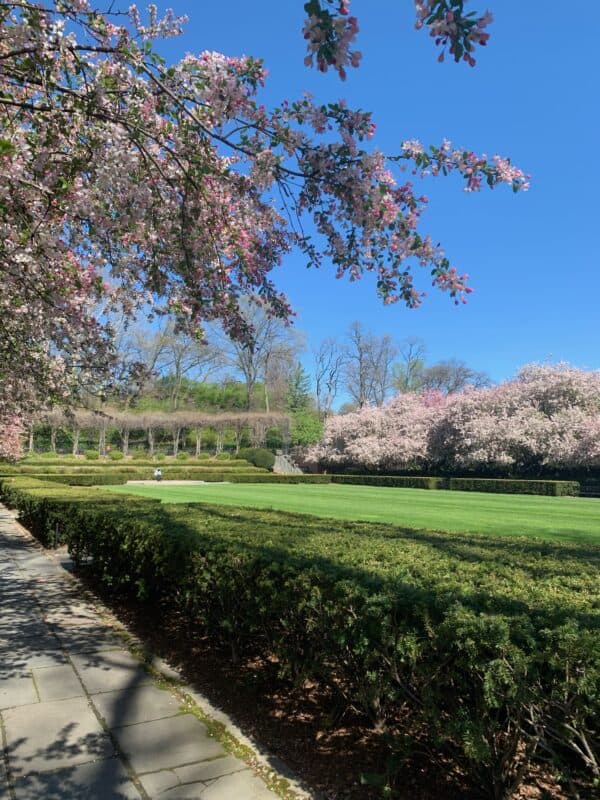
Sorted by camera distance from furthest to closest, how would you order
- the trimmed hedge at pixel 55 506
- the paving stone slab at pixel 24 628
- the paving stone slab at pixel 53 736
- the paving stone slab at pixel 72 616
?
1. the trimmed hedge at pixel 55 506
2. the paving stone slab at pixel 72 616
3. the paving stone slab at pixel 24 628
4. the paving stone slab at pixel 53 736

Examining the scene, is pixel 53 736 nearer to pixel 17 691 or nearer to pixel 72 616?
pixel 17 691

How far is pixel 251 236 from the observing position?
5082 millimetres

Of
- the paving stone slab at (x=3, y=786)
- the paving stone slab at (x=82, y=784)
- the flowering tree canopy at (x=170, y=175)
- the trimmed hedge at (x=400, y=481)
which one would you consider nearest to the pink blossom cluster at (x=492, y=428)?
the trimmed hedge at (x=400, y=481)

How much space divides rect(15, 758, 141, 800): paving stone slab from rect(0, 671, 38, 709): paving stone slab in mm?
987

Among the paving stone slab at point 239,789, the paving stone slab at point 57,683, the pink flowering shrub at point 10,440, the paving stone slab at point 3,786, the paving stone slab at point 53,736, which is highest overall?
the pink flowering shrub at point 10,440

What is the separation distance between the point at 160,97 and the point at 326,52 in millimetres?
2138

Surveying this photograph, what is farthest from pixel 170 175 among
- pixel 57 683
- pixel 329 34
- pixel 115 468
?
pixel 115 468

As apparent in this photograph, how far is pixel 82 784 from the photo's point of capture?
2533 millimetres

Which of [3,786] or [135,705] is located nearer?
[3,786]

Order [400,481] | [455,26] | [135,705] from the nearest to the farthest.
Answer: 1. [455,26]
2. [135,705]
3. [400,481]

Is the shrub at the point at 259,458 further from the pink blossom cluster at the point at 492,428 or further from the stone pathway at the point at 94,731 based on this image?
the stone pathway at the point at 94,731

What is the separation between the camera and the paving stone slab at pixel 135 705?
10.7ft

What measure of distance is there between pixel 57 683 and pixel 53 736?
2.80 ft

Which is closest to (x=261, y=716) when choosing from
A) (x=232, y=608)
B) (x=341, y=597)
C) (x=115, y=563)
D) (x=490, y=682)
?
(x=232, y=608)
